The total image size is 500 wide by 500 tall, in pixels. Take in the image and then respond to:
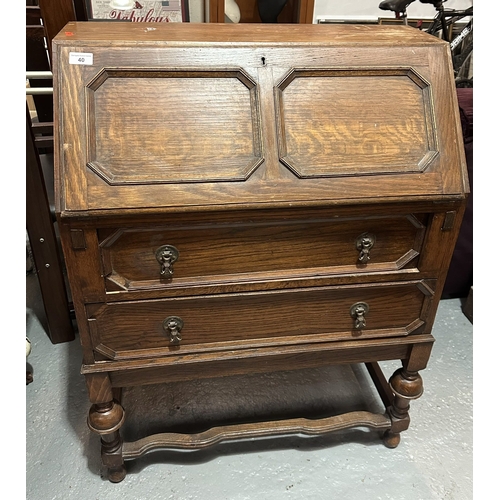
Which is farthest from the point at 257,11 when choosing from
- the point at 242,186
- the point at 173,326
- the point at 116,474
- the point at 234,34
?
the point at 116,474

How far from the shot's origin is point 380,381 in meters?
1.72

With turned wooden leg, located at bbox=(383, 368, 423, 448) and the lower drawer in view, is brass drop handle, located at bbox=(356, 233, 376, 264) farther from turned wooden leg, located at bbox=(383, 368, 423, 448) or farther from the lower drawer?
turned wooden leg, located at bbox=(383, 368, 423, 448)

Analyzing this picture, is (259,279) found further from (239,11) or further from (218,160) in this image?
(239,11)

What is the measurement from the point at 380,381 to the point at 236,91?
1.24 metres

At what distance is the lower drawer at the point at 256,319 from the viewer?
1.17 metres

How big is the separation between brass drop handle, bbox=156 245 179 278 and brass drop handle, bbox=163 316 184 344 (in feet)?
0.50

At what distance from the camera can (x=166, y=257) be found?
1079 mm

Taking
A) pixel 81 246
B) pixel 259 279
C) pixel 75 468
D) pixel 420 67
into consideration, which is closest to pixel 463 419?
pixel 259 279

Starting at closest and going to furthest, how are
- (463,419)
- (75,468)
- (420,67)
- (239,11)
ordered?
(420,67) < (75,468) < (239,11) < (463,419)

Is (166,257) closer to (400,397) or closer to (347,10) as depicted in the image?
(400,397)

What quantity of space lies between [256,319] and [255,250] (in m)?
0.22

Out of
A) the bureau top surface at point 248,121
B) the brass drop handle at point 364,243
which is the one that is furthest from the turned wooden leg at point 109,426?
the brass drop handle at point 364,243

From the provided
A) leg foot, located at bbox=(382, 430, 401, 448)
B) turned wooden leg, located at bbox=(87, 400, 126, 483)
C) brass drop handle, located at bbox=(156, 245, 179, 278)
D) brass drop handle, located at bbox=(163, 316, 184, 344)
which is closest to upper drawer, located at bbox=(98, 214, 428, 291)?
brass drop handle, located at bbox=(156, 245, 179, 278)

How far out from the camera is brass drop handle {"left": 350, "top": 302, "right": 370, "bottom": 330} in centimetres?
126
